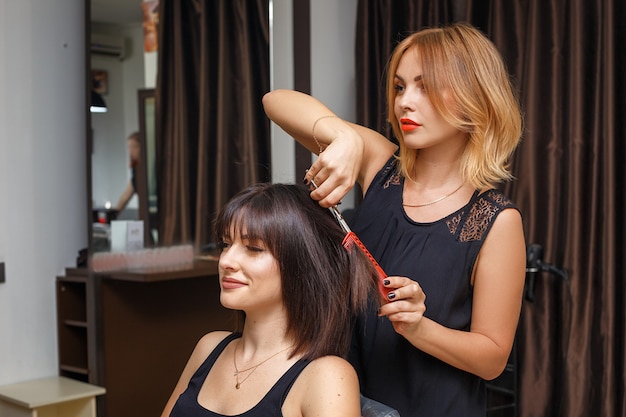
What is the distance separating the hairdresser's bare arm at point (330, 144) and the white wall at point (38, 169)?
1943mm

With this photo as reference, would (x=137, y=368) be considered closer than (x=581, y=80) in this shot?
No

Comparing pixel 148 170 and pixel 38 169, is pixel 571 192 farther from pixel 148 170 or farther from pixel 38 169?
pixel 38 169

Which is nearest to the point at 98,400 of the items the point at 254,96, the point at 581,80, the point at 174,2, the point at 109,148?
the point at 109,148

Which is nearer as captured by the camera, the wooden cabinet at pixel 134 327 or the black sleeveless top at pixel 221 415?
the black sleeveless top at pixel 221 415

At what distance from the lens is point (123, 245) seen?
10.6 feet

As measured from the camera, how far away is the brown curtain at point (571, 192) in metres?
2.85

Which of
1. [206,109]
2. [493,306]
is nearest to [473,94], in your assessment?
[493,306]

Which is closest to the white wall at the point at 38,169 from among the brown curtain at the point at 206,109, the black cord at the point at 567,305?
the brown curtain at the point at 206,109

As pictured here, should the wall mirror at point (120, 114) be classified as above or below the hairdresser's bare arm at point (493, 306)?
above

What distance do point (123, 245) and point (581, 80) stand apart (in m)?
1.92

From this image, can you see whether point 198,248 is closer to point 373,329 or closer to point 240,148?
point 240,148

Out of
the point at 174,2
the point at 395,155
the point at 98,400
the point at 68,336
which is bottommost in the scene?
the point at 98,400

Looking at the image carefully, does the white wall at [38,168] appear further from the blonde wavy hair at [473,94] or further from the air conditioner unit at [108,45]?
the blonde wavy hair at [473,94]

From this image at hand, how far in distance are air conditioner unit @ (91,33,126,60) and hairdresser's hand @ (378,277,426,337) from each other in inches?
91.3
